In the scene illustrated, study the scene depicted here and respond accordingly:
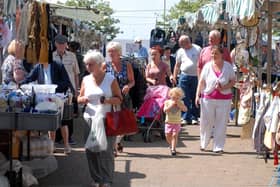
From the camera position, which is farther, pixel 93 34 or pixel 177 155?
pixel 93 34

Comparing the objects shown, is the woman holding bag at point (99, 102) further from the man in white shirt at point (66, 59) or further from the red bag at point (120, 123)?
the man in white shirt at point (66, 59)

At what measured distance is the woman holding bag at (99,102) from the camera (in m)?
7.55

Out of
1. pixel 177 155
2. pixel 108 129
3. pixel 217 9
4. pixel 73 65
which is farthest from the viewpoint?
pixel 217 9

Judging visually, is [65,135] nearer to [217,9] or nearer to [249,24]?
[249,24]

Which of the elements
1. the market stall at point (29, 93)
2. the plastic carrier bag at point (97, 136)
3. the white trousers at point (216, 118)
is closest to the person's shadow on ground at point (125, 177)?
the plastic carrier bag at point (97, 136)

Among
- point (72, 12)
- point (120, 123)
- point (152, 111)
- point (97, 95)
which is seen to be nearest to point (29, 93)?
point (97, 95)

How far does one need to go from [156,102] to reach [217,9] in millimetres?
3014

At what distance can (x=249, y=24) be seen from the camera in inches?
448

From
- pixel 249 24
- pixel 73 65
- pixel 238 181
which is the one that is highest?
pixel 249 24

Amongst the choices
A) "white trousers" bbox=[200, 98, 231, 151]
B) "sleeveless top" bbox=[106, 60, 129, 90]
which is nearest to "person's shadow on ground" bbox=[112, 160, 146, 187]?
"sleeveless top" bbox=[106, 60, 129, 90]

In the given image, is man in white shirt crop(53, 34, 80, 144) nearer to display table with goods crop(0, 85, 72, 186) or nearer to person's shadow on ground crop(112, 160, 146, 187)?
person's shadow on ground crop(112, 160, 146, 187)

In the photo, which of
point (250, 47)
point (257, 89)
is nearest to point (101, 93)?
point (257, 89)

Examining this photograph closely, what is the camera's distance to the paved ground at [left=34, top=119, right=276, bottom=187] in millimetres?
8211

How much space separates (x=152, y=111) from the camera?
11641 millimetres
